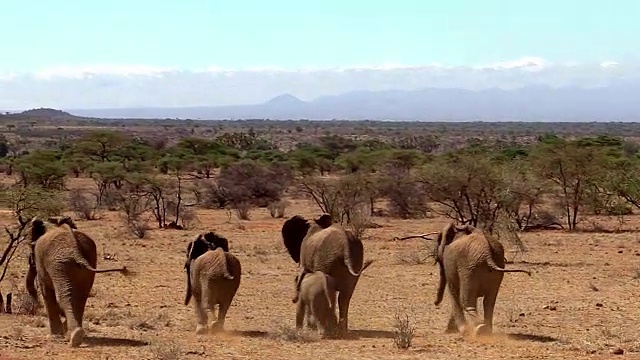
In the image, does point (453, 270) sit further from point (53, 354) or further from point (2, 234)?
point (2, 234)

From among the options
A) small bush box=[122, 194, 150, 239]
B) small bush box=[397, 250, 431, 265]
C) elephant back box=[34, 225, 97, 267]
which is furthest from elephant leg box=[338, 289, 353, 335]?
small bush box=[122, 194, 150, 239]

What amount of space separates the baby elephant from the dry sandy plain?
31 cm

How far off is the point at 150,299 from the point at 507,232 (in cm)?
1150

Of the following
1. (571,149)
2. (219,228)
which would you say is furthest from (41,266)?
(571,149)

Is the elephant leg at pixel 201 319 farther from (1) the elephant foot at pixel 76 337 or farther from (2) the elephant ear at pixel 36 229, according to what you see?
(2) the elephant ear at pixel 36 229

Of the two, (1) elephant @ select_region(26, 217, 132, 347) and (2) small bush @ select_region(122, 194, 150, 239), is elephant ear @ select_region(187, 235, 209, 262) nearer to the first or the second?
(1) elephant @ select_region(26, 217, 132, 347)

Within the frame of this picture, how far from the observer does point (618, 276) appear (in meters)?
21.9

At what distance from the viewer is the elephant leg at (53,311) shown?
1268cm

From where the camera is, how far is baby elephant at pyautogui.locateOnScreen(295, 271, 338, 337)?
520 inches

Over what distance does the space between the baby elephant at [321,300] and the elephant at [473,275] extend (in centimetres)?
173

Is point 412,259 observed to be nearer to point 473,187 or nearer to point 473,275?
point 473,187

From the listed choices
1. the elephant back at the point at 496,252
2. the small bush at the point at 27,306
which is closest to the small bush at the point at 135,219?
the small bush at the point at 27,306

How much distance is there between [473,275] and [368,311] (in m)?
4.08

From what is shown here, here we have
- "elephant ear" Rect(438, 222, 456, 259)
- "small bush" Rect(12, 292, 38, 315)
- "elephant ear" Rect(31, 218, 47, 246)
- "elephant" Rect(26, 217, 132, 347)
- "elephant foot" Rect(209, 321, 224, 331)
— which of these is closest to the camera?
"elephant" Rect(26, 217, 132, 347)
